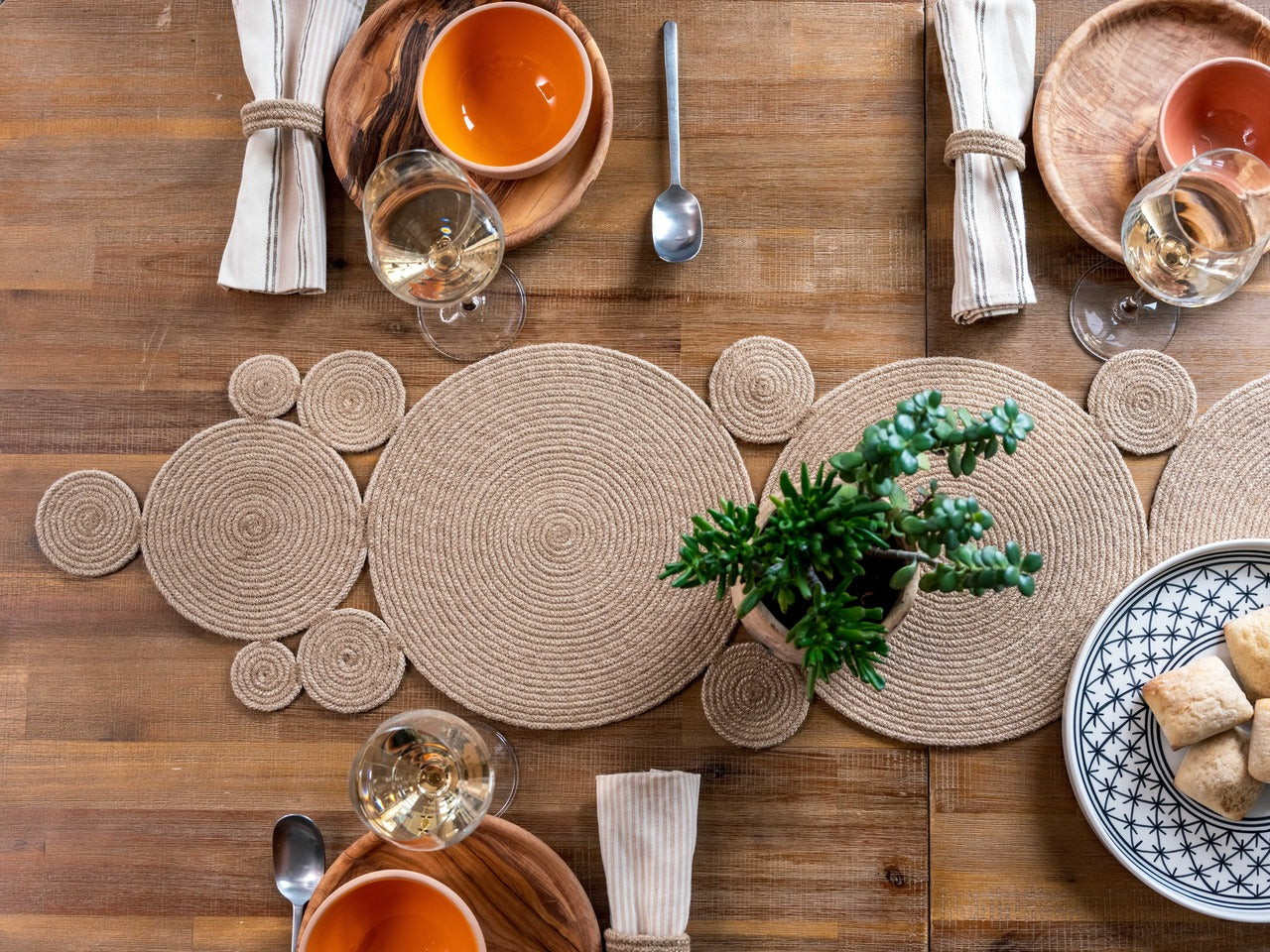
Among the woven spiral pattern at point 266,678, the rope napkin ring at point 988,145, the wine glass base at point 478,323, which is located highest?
the rope napkin ring at point 988,145

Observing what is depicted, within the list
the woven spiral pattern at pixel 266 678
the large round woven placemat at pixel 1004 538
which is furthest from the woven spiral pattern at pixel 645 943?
the woven spiral pattern at pixel 266 678

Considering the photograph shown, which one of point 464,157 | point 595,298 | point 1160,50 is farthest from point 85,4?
point 1160,50

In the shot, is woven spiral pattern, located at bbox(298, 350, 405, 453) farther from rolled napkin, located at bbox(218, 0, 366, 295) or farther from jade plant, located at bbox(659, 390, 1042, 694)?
jade plant, located at bbox(659, 390, 1042, 694)

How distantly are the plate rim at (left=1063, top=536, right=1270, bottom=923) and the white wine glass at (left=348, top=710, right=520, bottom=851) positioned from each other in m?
0.57

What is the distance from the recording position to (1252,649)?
0.90 meters

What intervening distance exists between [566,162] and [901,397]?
0.43 m

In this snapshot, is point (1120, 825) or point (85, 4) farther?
point (85, 4)

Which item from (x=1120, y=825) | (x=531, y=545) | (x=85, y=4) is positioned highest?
(x=85, y=4)

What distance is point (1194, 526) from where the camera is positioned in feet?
3.21

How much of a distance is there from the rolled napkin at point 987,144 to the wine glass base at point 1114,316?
7 centimetres

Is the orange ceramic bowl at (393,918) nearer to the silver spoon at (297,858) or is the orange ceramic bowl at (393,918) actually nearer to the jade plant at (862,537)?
the silver spoon at (297,858)

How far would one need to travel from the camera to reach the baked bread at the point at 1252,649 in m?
0.90

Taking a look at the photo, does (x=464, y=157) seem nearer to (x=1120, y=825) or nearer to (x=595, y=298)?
(x=595, y=298)

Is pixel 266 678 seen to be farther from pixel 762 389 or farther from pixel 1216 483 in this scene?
pixel 1216 483
